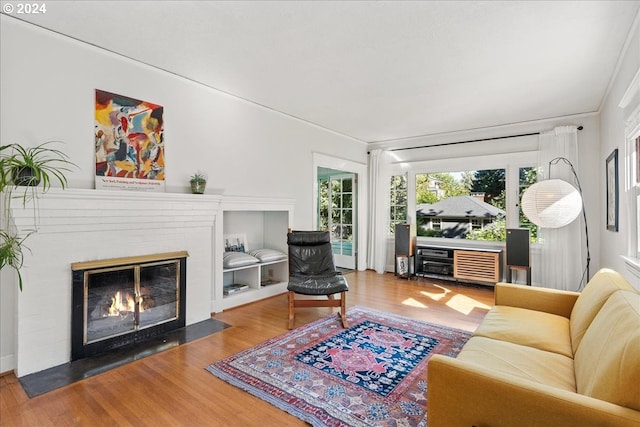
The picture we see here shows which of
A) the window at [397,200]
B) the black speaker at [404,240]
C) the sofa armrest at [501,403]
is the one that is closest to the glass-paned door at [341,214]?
the window at [397,200]

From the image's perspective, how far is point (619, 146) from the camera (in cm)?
306

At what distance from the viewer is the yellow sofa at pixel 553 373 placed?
3.65 ft

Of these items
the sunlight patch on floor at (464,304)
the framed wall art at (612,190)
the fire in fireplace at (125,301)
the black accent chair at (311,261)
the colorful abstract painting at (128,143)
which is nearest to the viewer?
the fire in fireplace at (125,301)

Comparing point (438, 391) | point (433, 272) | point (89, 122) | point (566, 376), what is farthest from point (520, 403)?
point (433, 272)

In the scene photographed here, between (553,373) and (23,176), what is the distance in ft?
11.6

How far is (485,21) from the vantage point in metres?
2.32

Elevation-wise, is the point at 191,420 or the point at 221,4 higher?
the point at 221,4

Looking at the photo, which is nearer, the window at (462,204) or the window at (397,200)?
the window at (462,204)

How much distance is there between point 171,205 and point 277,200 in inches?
61.5

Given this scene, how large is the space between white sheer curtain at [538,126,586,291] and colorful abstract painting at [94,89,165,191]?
16.9 ft

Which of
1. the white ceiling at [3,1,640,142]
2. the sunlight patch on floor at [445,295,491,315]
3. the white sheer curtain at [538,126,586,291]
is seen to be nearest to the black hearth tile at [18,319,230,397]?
the white ceiling at [3,1,640,142]

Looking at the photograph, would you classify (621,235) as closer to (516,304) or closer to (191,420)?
(516,304)

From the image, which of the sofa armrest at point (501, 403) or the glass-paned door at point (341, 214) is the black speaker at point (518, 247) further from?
the sofa armrest at point (501, 403)

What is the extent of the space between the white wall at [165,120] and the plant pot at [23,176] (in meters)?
0.30
